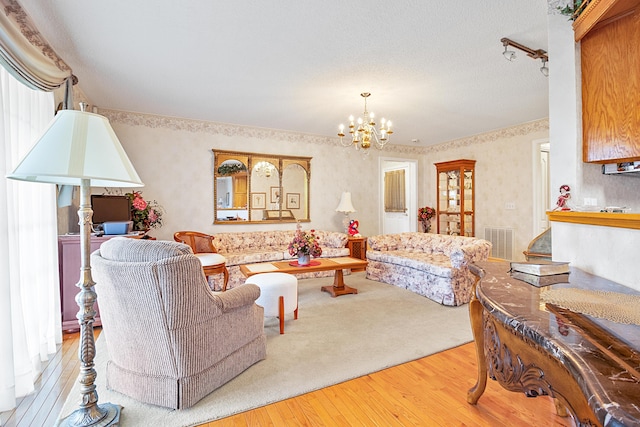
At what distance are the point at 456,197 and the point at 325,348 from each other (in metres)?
5.09

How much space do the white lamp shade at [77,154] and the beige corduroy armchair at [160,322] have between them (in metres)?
0.46

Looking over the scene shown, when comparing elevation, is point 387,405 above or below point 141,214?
below

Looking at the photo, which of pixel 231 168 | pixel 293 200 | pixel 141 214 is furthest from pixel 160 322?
pixel 293 200

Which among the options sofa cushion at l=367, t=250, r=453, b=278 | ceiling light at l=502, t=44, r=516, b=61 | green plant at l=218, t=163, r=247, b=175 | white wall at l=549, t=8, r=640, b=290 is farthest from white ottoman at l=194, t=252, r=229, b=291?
ceiling light at l=502, t=44, r=516, b=61

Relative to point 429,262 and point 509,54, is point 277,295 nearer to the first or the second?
point 429,262

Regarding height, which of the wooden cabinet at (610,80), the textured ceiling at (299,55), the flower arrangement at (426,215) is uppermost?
the textured ceiling at (299,55)

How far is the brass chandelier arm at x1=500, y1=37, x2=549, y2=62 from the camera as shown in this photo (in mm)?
2680

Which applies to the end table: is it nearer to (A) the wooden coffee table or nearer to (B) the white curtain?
(A) the wooden coffee table

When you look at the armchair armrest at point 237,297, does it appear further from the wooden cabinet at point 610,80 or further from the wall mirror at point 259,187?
the wall mirror at point 259,187

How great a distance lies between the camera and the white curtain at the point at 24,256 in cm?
180

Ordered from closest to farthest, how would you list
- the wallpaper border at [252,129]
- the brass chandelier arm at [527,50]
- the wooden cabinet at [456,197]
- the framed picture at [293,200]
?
the brass chandelier arm at [527,50] < the wallpaper border at [252,129] < the framed picture at [293,200] < the wooden cabinet at [456,197]

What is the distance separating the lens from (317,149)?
20.3ft

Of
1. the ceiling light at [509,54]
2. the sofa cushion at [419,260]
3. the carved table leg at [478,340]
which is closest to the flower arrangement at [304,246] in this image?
the sofa cushion at [419,260]

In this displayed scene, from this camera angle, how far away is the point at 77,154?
1.44 m
